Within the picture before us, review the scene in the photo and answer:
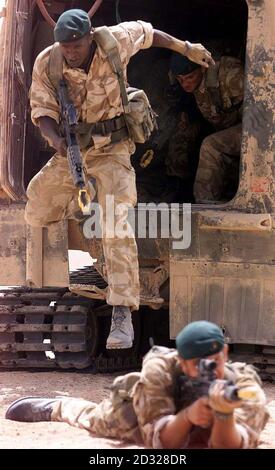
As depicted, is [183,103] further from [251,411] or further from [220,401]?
[220,401]

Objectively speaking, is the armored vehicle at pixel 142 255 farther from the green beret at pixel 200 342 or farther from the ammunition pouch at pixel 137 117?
the green beret at pixel 200 342

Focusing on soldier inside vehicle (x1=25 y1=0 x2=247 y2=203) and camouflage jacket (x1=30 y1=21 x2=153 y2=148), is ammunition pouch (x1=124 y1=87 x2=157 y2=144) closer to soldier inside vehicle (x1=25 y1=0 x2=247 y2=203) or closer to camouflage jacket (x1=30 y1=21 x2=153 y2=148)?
camouflage jacket (x1=30 y1=21 x2=153 y2=148)

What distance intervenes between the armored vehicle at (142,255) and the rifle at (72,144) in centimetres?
84

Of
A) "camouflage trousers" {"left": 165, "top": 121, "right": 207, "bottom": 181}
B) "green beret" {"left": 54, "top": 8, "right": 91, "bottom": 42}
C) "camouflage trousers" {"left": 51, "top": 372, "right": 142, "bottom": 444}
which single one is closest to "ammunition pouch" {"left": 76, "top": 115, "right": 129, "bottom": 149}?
"green beret" {"left": 54, "top": 8, "right": 91, "bottom": 42}

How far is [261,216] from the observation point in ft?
23.5

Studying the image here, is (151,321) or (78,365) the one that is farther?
(151,321)

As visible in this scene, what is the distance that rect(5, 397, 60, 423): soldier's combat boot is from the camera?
579cm

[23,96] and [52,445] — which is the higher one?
[23,96]

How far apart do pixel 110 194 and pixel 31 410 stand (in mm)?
1615

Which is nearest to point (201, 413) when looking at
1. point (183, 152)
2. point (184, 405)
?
point (184, 405)

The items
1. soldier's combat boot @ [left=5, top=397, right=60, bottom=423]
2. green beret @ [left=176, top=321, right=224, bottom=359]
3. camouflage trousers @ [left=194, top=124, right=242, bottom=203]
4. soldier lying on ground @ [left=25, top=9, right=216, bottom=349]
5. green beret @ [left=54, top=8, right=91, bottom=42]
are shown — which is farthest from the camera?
camouflage trousers @ [left=194, top=124, right=242, bottom=203]

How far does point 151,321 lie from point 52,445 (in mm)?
3639
